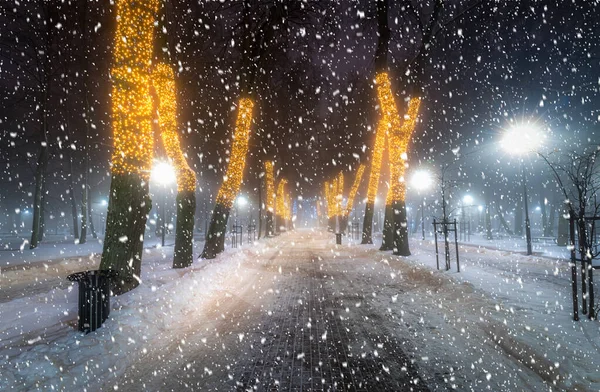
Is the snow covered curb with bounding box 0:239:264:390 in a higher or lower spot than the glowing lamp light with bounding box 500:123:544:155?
lower

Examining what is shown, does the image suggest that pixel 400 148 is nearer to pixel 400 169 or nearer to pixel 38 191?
pixel 400 169

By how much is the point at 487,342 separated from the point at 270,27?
13.4 m

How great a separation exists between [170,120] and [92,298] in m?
6.97

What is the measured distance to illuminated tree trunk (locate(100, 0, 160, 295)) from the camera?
6.83m

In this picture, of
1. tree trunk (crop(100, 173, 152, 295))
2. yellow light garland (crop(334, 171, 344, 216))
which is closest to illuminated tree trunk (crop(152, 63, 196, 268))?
tree trunk (crop(100, 173, 152, 295))

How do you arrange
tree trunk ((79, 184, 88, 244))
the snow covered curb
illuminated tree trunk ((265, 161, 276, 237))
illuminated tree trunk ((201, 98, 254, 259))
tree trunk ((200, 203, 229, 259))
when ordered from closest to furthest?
the snow covered curb
tree trunk ((200, 203, 229, 259))
illuminated tree trunk ((201, 98, 254, 259))
tree trunk ((79, 184, 88, 244))
illuminated tree trunk ((265, 161, 276, 237))

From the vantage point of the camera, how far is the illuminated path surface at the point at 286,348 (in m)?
3.82

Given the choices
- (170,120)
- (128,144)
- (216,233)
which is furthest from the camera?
(216,233)

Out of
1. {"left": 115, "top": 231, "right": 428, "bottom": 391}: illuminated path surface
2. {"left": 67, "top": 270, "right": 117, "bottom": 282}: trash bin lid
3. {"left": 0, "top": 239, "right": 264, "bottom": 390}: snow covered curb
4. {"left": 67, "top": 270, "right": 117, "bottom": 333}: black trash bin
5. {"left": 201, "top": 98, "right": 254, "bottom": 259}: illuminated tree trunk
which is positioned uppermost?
{"left": 201, "top": 98, "right": 254, "bottom": 259}: illuminated tree trunk

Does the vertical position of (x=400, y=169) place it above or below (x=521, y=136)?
below

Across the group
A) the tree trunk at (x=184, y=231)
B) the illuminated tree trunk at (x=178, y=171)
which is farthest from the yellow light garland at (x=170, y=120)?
the tree trunk at (x=184, y=231)

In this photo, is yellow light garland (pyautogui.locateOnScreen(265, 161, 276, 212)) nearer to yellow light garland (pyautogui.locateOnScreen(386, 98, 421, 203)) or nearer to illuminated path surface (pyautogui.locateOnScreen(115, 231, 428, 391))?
yellow light garland (pyautogui.locateOnScreen(386, 98, 421, 203))

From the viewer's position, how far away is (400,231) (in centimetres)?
1498

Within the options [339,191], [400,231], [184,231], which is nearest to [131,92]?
[184,231]
